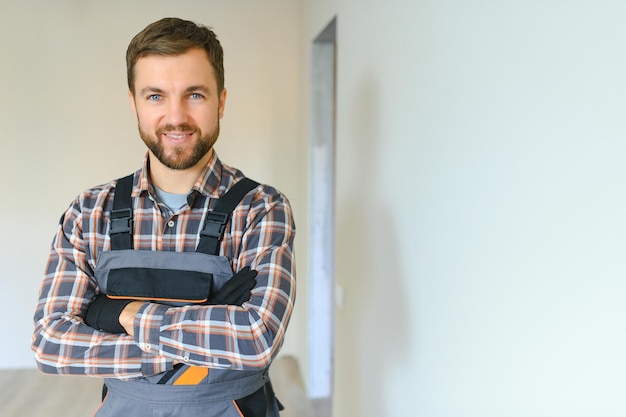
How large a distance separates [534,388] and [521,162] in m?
0.39

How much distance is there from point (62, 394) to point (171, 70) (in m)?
2.80

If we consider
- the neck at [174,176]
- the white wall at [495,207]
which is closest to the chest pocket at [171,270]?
the neck at [174,176]

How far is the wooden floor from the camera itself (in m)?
3.17

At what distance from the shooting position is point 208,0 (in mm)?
3785

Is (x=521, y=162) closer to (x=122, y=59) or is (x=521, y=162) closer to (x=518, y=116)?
(x=518, y=116)

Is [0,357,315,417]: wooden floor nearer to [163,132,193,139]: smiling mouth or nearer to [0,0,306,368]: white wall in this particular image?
[0,0,306,368]: white wall

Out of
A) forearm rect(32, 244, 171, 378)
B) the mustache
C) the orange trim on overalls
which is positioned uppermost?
the mustache

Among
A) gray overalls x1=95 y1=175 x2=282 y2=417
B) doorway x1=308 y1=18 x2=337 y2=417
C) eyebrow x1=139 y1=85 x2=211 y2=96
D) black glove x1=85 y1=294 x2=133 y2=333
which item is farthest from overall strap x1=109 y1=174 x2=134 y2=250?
doorway x1=308 y1=18 x2=337 y2=417

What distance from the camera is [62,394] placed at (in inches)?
133

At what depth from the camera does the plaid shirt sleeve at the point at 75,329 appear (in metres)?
1.23

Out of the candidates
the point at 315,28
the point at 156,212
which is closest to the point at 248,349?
the point at 156,212

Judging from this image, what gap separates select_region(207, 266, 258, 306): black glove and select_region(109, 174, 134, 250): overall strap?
0.26m

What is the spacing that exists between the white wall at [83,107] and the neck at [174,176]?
2.36 metres

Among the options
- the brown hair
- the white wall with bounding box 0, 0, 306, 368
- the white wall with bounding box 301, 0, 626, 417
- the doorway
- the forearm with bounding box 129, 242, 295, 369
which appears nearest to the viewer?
the white wall with bounding box 301, 0, 626, 417
